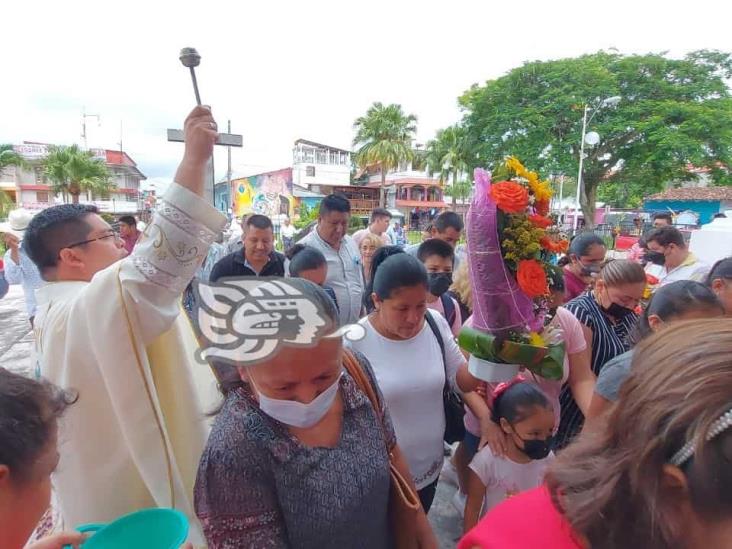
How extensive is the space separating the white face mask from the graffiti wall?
30656mm

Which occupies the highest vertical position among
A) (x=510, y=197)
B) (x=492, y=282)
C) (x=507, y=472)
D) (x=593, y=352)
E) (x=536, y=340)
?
(x=510, y=197)

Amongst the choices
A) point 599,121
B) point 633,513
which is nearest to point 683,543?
point 633,513

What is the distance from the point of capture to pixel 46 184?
36.2 meters

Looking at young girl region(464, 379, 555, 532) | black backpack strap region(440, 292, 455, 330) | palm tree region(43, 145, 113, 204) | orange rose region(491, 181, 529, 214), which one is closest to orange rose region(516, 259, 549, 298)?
orange rose region(491, 181, 529, 214)

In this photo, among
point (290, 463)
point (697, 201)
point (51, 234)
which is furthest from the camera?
point (697, 201)

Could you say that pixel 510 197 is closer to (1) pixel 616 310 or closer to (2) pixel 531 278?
(2) pixel 531 278

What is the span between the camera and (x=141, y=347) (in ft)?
3.99

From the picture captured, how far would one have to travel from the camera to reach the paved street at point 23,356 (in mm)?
2660

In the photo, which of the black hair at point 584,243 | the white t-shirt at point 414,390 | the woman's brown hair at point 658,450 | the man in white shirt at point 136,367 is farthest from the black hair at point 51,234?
the black hair at point 584,243

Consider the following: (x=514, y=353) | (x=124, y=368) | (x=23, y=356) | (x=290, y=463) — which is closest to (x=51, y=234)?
(x=124, y=368)

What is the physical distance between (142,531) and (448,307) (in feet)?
6.96

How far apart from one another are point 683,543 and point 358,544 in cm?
77

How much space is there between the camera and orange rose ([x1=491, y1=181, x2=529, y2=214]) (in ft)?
5.41

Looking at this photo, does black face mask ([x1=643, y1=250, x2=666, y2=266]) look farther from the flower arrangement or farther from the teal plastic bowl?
the teal plastic bowl
